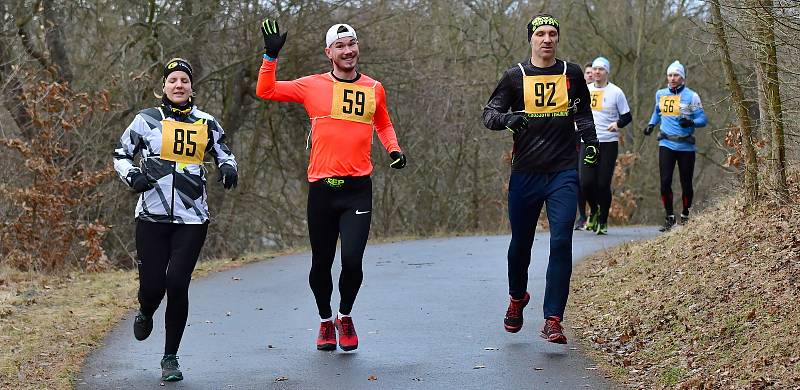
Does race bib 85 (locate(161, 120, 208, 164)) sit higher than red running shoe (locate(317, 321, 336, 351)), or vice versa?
race bib 85 (locate(161, 120, 208, 164))

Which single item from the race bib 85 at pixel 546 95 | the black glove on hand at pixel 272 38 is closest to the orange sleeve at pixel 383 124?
the black glove on hand at pixel 272 38

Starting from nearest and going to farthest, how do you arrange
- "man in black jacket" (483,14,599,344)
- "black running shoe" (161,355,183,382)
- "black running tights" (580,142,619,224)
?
"black running shoe" (161,355,183,382), "man in black jacket" (483,14,599,344), "black running tights" (580,142,619,224)

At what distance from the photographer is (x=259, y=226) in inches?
1007

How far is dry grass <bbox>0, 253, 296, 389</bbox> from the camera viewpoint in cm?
755

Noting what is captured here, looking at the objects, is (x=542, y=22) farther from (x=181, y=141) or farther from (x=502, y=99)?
(x=181, y=141)

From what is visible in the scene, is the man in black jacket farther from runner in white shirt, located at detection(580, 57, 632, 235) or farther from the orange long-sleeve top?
runner in white shirt, located at detection(580, 57, 632, 235)

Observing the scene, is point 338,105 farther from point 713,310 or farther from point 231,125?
point 231,125

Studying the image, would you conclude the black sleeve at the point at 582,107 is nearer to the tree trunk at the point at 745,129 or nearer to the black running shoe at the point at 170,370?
the tree trunk at the point at 745,129

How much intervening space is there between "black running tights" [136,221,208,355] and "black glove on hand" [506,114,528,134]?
198 centimetres

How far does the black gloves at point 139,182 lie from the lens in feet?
24.0

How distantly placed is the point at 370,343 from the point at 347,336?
1.71 feet

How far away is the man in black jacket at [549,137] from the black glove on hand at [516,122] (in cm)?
3

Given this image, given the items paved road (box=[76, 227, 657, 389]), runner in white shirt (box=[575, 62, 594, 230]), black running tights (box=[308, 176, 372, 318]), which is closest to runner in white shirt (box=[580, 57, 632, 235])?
runner in white shirt (box=[575, 62, 594, 230])

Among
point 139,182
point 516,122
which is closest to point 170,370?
point 139,182
